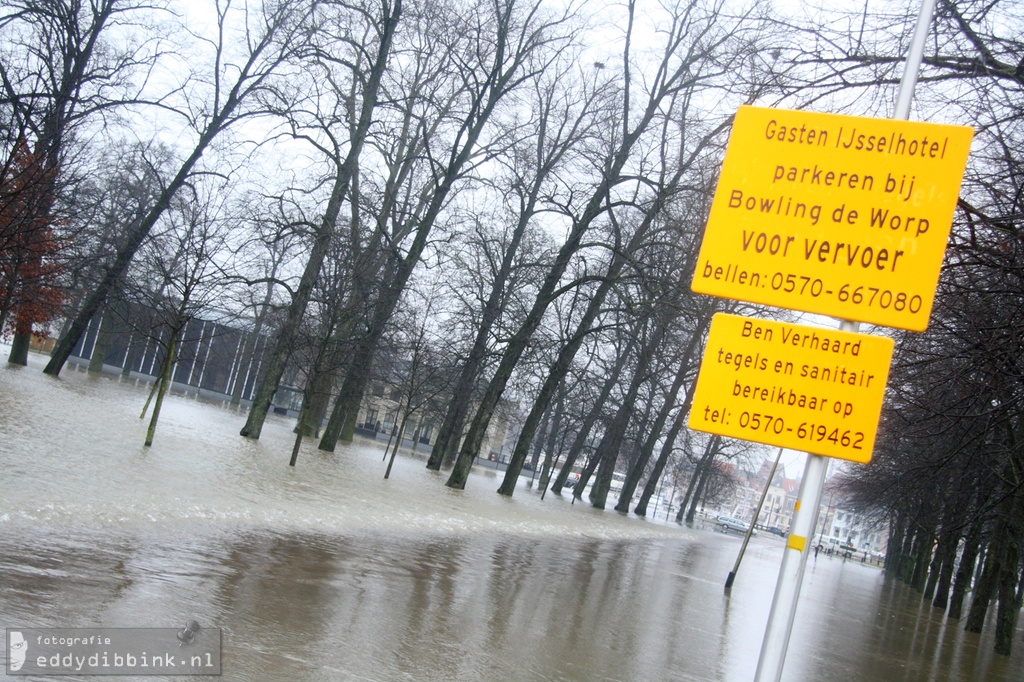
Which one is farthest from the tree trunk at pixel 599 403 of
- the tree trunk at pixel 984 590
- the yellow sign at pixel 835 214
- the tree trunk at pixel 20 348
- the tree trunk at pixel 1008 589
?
the yellow sign at pixel 835 214

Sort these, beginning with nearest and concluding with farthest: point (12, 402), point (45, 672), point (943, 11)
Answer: point (45, 672) < point (943, 11) < point (12, 402)

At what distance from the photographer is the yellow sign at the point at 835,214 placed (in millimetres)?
4383

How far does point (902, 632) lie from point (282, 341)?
714 inches

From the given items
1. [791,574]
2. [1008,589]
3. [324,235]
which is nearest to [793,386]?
[791,574]

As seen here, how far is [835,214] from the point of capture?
454 cm

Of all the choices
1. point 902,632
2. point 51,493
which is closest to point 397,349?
point 902,632

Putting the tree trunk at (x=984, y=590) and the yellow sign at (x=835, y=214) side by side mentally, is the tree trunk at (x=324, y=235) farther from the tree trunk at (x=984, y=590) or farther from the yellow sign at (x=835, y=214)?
the yellow sign at (x=835, y=214)

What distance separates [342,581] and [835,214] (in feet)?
26.4

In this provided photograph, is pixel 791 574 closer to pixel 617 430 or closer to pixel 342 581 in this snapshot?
pixel 342 581

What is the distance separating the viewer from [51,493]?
11.6 metres

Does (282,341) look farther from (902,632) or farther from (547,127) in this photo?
(902,632)

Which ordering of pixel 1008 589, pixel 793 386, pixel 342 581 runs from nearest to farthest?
pixel 793 386
pixel 342 581
pixel 1008 589

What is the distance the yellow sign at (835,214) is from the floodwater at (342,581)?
439 cm

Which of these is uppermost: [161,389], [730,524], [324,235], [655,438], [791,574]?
[324,235]
